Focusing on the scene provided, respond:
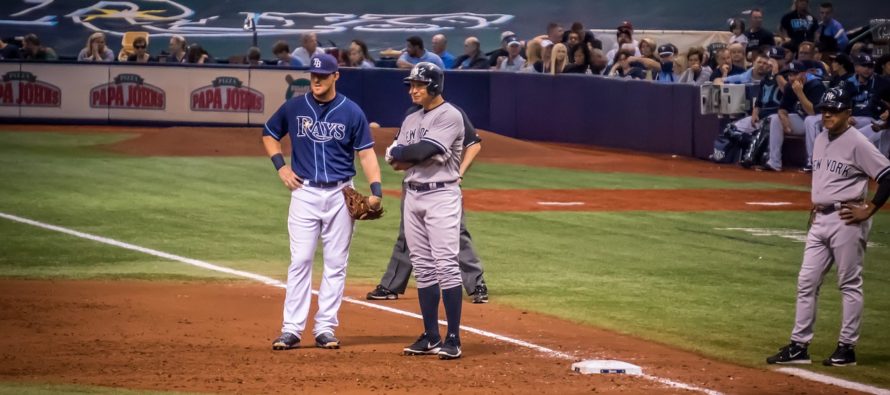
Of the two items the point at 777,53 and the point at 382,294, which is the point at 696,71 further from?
the point at 382,294

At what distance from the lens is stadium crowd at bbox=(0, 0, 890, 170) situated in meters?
21.0

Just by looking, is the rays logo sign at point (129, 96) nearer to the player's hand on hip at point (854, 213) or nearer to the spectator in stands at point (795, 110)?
the spectator in stands at point (795, 110)

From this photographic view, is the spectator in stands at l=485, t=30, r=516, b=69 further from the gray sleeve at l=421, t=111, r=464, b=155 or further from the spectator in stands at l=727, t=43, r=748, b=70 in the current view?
the gray sleeve at l=421, t=111, r=464, b=155

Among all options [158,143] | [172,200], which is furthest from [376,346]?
[158,143]

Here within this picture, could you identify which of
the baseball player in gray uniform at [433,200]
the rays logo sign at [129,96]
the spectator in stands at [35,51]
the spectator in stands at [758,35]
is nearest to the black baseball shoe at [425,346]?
the baseball player in gray uniform at [433,200]

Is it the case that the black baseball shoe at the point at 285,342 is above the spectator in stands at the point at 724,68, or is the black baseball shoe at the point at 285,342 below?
below

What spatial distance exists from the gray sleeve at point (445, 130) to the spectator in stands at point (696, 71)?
15945 millimetres

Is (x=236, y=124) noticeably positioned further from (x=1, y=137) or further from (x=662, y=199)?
(x=662, y=199)

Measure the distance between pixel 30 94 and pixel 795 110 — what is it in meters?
15.5

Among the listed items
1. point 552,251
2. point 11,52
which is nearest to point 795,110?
point 552,251

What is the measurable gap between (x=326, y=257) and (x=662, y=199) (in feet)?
33.2

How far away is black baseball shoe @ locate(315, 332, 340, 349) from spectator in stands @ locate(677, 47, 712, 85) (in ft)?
53.0

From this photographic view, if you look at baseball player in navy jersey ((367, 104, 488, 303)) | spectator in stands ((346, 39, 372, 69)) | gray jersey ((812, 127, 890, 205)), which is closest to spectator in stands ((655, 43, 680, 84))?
spectator in stands ((346, 39, 372, 69))

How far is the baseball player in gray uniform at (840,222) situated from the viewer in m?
8.61
